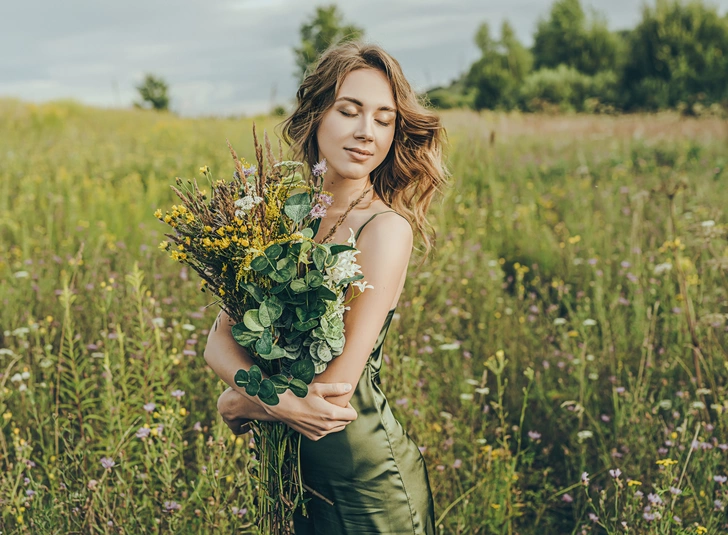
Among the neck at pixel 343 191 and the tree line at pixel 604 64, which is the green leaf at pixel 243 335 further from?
the tree line at pixel 604 64

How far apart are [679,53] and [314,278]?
26.1 m

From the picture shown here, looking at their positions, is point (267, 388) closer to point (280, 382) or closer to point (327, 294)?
point (280, 382)

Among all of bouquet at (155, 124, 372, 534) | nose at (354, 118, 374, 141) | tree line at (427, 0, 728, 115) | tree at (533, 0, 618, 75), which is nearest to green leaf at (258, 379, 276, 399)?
bouquet at (155, 124, 372, 534)

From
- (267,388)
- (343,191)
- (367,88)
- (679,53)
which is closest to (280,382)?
(267,388)

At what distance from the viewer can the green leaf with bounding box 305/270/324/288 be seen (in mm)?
1393

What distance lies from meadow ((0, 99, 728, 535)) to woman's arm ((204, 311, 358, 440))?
0.35 metres

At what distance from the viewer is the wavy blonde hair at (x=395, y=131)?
195 centimetres

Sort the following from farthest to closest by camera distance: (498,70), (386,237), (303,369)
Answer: (498,70)
(386,237)
(303,369)

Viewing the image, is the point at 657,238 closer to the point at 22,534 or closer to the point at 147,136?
the point at 22,534

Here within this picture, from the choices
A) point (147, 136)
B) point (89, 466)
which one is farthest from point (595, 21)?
point (89, 466)

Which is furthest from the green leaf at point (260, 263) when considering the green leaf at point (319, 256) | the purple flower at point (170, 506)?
the purple flower at point (170, 506)

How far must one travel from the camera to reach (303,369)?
1.48 meters

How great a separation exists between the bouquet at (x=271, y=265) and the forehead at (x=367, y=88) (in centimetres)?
42

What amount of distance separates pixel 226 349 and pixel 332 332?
39cm
